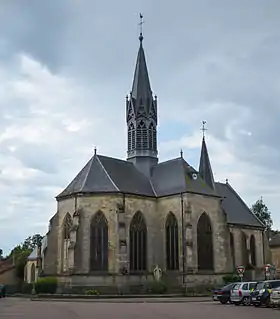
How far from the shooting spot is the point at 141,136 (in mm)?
50844

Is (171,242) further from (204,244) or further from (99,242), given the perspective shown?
(99,242)

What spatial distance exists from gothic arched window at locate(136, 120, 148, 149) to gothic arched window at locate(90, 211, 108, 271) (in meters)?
10.2

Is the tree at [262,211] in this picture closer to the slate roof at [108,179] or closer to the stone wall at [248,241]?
the stone wall at [248,241]

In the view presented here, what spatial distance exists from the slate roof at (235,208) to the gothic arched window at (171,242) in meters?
9.71

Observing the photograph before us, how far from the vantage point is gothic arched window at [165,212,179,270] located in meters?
44.6

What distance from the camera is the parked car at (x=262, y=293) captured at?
2639cm

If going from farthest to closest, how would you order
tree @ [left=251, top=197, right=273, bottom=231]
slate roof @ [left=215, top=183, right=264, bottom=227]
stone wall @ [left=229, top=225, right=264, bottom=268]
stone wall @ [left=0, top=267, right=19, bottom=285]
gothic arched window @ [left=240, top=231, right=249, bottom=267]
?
1. tree @ [left=251, top=197, right=273, bottom=231]
2. stone wall @ [left=0, top=267, right=19, bottom=285]
3. slate roof @ [left=215, top=183, right=264, bottom=227]
4. gothic arched window @ [left=240, top=231, right=249, bottom=267]
5. stone wall @ [left=229, top=225, right=264, bottom=268]

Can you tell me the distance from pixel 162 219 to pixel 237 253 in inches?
447

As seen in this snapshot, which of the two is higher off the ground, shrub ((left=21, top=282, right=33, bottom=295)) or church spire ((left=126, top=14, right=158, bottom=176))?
church spire ((left=126, top=14, right=158, bottom=176))

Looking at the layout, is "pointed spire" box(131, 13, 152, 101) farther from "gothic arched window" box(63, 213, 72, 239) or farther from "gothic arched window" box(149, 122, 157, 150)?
"gothic arched window" box(63, 213, 72, 239)

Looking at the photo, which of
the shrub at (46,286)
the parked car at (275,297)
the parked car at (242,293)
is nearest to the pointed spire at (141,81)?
the shrub at (46,286)

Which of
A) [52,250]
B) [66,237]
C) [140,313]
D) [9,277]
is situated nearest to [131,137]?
[66,237]

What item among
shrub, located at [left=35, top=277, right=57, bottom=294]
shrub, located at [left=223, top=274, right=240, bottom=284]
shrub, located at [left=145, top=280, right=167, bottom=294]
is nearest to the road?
shrub, located at [left=145, top=280, right=167, bottom=294]

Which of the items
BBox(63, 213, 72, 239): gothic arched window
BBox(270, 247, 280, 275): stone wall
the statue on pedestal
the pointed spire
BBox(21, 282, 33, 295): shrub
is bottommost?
BBox(21, 282, 33, 295): shrub
